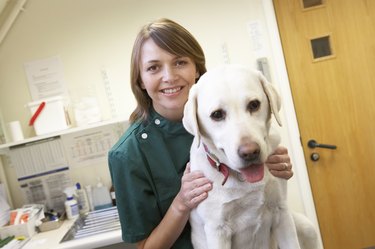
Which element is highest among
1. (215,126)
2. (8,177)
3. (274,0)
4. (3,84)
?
(274,0)

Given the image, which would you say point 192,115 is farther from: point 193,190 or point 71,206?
point 71,206

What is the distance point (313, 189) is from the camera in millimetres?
2221

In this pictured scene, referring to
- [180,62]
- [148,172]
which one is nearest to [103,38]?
[180,62]

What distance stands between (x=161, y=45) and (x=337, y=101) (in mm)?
1595

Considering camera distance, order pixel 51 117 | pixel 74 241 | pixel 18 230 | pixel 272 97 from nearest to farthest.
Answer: pixel 272 97, pixel 74 241, pixel 18 230, pixel 51 117

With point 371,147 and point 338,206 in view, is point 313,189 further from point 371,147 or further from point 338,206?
point 371,147

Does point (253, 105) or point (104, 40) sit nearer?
point (253, 105)

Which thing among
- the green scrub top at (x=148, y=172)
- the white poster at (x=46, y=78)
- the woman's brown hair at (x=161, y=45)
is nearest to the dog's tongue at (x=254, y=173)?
the green scrub top at (x=148, y=172)

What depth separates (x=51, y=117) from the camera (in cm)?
194

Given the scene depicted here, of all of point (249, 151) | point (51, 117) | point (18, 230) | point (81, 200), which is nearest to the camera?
point (249, 151)

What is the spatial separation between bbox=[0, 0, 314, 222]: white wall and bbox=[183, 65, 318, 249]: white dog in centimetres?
129

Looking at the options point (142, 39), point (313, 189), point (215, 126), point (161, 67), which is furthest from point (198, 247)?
point (313, 189)

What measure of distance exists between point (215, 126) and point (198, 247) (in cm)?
45

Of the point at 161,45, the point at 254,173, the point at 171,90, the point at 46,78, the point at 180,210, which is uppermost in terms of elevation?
the point at 46,78
